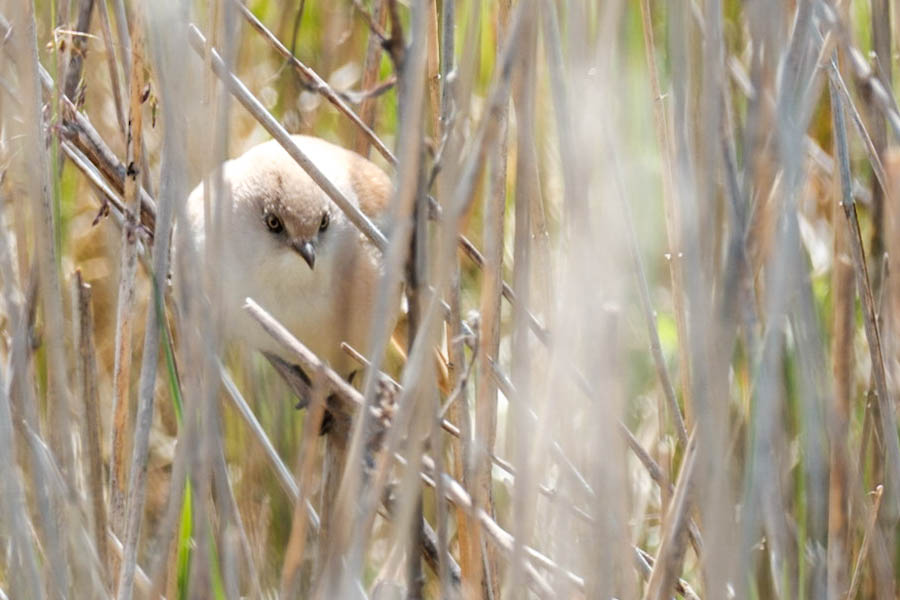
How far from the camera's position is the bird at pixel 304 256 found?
2.39 meters

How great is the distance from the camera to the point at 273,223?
2.43m

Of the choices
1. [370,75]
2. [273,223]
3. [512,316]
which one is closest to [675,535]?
[512,316]

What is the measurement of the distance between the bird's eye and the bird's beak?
0.06m

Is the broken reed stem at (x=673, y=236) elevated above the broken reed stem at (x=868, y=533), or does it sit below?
above

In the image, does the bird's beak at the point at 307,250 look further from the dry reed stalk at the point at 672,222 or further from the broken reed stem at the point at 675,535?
the broken reed stem at the point at 675,535

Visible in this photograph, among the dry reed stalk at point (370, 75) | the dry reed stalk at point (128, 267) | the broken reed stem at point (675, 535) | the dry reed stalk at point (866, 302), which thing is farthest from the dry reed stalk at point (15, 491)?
the dry reed stalk at point (866, 302)

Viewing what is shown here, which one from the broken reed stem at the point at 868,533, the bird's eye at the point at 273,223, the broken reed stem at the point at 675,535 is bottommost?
the broken reed stem at the point at 868,533

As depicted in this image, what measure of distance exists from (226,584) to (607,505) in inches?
19.5

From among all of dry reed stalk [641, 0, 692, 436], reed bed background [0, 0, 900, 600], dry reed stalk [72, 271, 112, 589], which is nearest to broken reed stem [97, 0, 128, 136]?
reed bed background [0, 0, 900, 600]

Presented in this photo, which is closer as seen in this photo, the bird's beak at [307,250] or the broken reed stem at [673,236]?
the broken reed stem at [673,236]

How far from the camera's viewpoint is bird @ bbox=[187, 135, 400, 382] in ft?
7.84

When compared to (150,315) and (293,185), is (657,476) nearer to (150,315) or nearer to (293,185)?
(150,315)

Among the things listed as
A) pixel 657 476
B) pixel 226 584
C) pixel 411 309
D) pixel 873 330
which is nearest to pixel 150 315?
pixel 226 584

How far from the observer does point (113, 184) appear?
6.70ft
